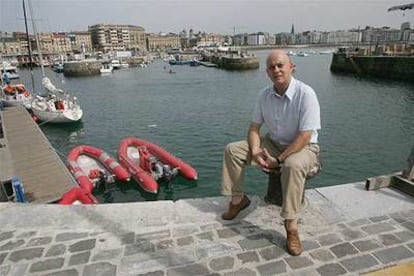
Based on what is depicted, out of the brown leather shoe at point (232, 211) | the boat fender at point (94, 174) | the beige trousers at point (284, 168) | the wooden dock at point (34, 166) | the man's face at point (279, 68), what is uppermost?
the man's face at point (279, 68)

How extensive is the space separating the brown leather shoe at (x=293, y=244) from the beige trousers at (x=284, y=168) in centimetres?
15

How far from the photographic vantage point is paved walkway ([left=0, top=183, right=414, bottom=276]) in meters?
2.61

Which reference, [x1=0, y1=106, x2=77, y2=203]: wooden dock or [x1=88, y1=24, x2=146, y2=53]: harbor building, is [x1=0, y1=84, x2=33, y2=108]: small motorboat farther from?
[x1=88, y1=24, x2=146, y2=53]: harbor building

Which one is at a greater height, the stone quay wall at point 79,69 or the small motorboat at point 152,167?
the stone quay wall at point 79,69

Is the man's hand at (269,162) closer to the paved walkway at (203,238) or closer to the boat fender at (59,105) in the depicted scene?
the paved walkway at (203,238)

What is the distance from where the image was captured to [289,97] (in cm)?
308

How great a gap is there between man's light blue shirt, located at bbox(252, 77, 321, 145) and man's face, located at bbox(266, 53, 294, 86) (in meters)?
0.10

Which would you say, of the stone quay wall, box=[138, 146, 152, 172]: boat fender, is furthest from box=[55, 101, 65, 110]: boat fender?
the stone quay wall

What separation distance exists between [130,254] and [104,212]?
90 centimetres

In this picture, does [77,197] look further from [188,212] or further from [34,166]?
[188,212]

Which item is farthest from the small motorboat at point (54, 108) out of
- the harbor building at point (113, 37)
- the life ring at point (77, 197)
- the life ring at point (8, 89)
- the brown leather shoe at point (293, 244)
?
the harbor building at point (113, 37)

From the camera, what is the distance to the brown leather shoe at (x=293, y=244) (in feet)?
8.87

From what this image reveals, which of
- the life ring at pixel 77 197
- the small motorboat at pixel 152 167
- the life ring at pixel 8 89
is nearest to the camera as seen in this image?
the life ring at pixel 77 197

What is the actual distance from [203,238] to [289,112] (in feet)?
4.98
